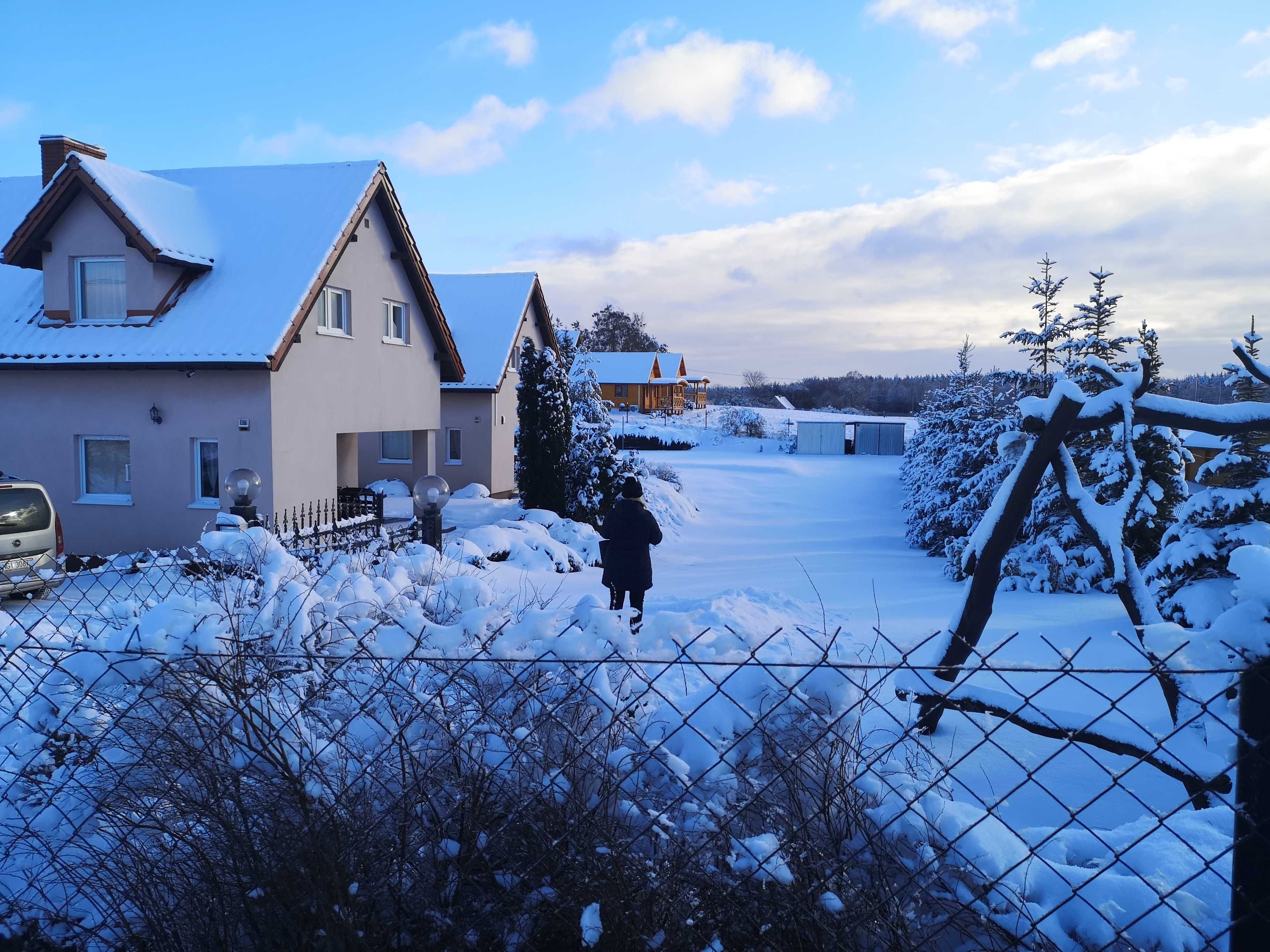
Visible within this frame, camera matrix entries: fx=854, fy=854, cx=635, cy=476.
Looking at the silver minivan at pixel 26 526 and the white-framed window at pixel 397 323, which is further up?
the white-framed window at pixel 397 323

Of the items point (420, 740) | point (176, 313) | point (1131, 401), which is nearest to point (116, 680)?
point (420, 740)

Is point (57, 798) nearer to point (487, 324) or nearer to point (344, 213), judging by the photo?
point (344, 213)

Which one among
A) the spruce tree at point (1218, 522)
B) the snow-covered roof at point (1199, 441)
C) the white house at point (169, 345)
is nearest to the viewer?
the spruce tree at point (1218, 522)

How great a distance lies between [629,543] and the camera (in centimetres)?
939

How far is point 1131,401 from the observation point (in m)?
3.96

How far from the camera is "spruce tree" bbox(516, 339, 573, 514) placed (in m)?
18.2

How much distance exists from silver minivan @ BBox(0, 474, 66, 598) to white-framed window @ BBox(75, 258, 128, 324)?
178 inches

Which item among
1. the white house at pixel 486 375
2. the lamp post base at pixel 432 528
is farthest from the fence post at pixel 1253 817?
the white house at pixel 486 375

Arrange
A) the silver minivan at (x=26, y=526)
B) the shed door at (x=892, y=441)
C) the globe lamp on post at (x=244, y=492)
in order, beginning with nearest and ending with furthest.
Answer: the silver minivan at (x=26, y=526) → the globe lamp on post at (x=244, y=492) → the shed door at (x=892, y=441)

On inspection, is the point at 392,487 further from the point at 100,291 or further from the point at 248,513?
the point at 248,513

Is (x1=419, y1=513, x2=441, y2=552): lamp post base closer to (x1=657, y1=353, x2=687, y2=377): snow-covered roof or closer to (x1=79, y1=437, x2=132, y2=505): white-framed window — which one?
(x1=79, y1=437, x2=132, y2=505): white-framed window

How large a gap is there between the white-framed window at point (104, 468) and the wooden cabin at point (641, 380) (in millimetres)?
46603

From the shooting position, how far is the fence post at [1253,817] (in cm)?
177

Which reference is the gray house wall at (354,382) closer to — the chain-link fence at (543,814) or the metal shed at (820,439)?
the chain-link fence at (543,814)
